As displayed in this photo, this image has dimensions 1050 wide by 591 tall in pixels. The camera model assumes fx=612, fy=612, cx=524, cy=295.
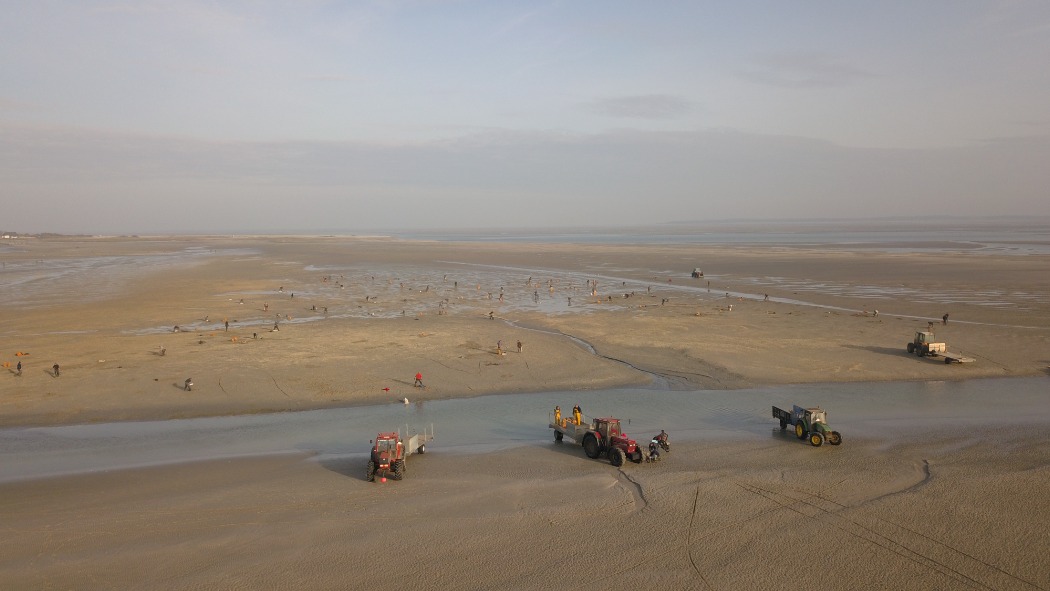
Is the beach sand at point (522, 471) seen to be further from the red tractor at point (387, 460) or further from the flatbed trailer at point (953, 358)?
the red tractor at point (387, 460)

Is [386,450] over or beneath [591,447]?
over

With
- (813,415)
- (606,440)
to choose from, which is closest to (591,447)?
(606,440)

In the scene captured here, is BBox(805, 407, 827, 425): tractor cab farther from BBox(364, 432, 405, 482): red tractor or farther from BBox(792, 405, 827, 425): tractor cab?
BBox(364, 432, 405, 482): red tractor

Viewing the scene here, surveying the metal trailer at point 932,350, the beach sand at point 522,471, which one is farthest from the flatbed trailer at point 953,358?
the beach sand at point 522,471

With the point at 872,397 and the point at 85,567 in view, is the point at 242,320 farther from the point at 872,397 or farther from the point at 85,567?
the point at 872,397

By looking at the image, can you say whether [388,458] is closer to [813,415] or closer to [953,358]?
[813,415]

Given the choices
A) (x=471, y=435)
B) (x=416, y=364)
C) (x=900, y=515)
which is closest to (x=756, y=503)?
(x=900, y=515)
